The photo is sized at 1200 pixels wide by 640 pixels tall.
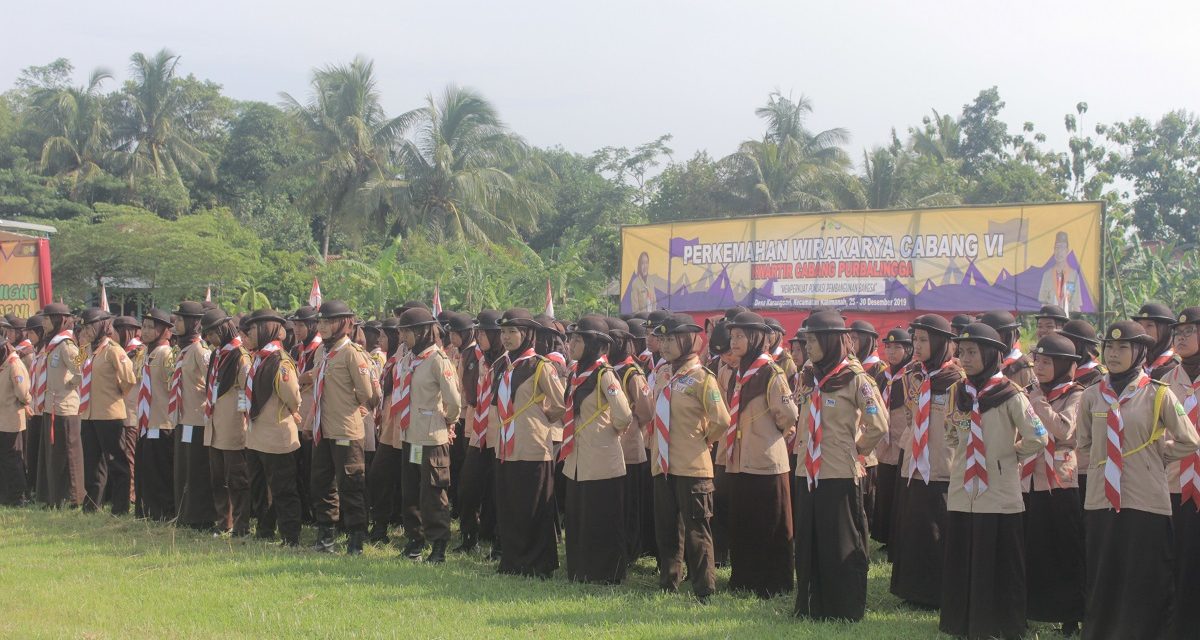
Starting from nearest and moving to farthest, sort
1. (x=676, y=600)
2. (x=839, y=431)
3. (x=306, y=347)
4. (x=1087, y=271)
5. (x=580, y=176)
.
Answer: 1. (x=839, y=431)
2. (x=676, y=600)
3. (x=306, y=347)
4. (x=1087, y=271)
5. (x=580, y=176)

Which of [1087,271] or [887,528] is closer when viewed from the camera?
[887,528]

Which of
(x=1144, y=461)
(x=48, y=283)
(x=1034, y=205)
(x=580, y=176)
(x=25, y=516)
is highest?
(x=580, y=176)

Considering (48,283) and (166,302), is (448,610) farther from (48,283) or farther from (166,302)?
(166,302)

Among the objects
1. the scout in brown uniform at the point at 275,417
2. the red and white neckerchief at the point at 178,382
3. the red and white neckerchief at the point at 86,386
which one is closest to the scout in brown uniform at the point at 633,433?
the scout in brown uniform at the point at 275,417

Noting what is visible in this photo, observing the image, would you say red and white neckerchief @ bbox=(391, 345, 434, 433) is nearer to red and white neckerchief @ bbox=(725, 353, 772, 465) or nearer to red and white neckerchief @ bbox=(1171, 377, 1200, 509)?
red and white neckerchief @ bbox=(725, 353, 772, 465)

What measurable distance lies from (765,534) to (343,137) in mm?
33781

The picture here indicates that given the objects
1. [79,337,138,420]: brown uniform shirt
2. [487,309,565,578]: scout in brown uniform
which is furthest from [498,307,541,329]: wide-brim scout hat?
[79,337,138,420]: brown uniform shirt

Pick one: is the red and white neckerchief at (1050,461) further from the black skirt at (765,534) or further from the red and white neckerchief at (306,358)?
the red and white neckerchief at (306,358)

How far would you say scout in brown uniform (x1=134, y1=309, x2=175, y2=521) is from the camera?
35.1ft

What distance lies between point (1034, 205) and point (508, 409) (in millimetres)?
12281

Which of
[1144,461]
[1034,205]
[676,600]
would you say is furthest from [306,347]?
[1034,205]

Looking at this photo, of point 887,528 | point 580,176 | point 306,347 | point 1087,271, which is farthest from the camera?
point 580,176

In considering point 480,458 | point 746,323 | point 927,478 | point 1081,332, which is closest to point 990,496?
point 927,478

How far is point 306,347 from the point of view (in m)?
10.7
